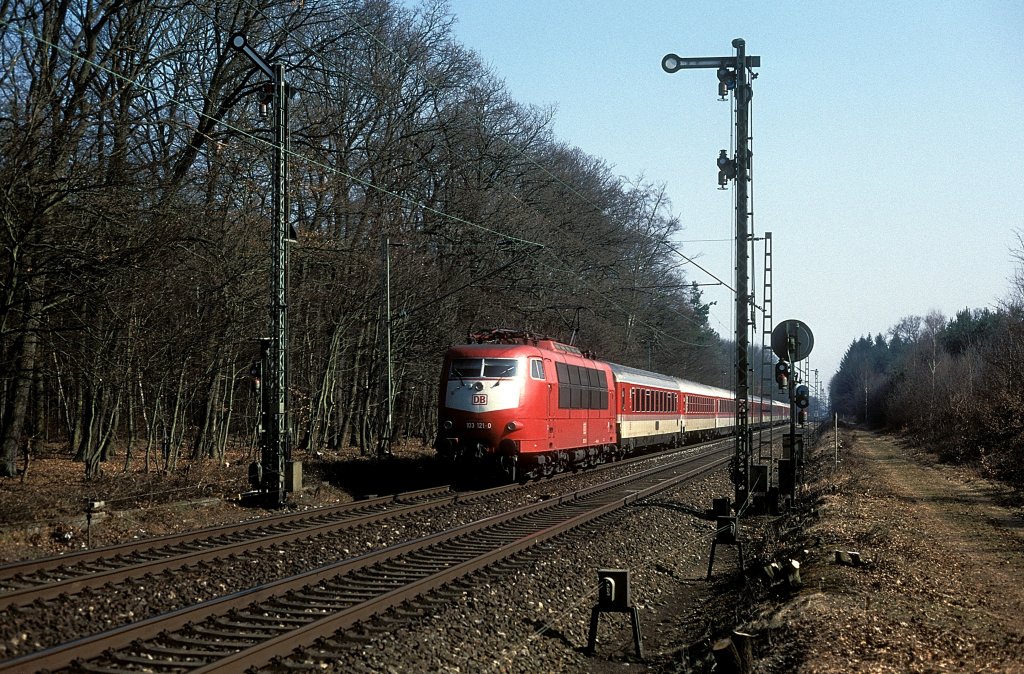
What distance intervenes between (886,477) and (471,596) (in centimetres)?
1988

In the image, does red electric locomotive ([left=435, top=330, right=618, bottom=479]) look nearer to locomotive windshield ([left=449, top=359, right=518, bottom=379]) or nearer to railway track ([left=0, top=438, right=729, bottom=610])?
locomotive windshield ([left=449, top=359, right=518, bottom=379])

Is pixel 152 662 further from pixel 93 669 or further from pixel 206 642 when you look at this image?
pixel 206 642

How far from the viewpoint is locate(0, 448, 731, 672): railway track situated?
743 centimetres

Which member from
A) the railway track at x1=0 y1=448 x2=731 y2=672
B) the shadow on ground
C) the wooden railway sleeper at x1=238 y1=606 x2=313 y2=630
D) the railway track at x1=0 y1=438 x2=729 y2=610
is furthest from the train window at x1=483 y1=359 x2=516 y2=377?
the wooden railway sleeper at x1=238 y1=606 x2=313 y2=630

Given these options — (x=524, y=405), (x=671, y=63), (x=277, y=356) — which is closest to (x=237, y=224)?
(x=277, y=356)

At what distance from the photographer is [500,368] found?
21.8 m

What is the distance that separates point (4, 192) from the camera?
15.0 m

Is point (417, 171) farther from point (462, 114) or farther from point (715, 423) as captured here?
point (715, 423)

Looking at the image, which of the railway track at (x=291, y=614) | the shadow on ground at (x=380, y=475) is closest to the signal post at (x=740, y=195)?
the railway track at (x=291, y=614)

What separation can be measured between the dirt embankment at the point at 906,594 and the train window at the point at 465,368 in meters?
7.95

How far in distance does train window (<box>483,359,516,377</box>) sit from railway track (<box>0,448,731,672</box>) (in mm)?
6557

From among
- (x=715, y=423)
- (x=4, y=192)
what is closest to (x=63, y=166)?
(x=4, y=192)

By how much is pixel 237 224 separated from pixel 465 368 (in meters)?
6.57

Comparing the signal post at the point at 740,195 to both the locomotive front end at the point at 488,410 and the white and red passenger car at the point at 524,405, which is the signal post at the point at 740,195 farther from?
the locomotive front end at the point at 488,410
